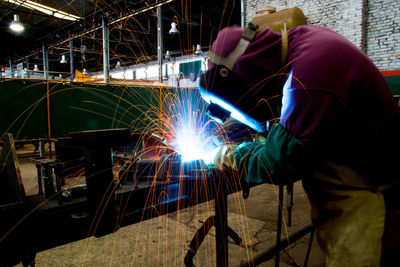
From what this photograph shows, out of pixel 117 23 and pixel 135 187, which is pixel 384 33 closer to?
pixel 135 187

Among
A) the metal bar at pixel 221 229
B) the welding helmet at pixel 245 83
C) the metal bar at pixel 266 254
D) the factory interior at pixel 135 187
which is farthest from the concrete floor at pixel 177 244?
the welding helmet at pixel 245 83

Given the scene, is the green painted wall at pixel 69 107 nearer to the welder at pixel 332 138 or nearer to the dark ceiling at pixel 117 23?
the dark ceiling at pixel 117 23

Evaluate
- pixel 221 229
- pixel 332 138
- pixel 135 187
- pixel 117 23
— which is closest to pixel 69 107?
pixel 135 187

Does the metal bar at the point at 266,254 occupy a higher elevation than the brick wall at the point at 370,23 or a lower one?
lower

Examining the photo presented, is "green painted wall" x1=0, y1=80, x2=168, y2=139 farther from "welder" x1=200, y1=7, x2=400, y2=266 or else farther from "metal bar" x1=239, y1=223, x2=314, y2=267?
"welder" x1=200, y1=7, x2=400, y2=266

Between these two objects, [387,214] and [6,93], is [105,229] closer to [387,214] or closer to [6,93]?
[387,214]

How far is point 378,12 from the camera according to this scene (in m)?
5.86

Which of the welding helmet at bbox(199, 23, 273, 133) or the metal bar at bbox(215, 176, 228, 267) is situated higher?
the welding helmet at bbox(199, 23, 273, 133)

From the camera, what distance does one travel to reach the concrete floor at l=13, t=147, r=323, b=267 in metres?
2.46

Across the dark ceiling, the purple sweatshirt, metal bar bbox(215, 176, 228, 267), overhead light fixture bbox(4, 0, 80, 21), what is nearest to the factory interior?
metal bar bbox(215, 176, 228, 267)

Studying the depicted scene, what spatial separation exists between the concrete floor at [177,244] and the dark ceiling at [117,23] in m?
4.72

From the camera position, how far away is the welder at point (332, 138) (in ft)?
2.97

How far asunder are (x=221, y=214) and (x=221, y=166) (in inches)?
15.8

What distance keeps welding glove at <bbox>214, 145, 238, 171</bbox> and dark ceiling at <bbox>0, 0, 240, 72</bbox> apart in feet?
18.0
